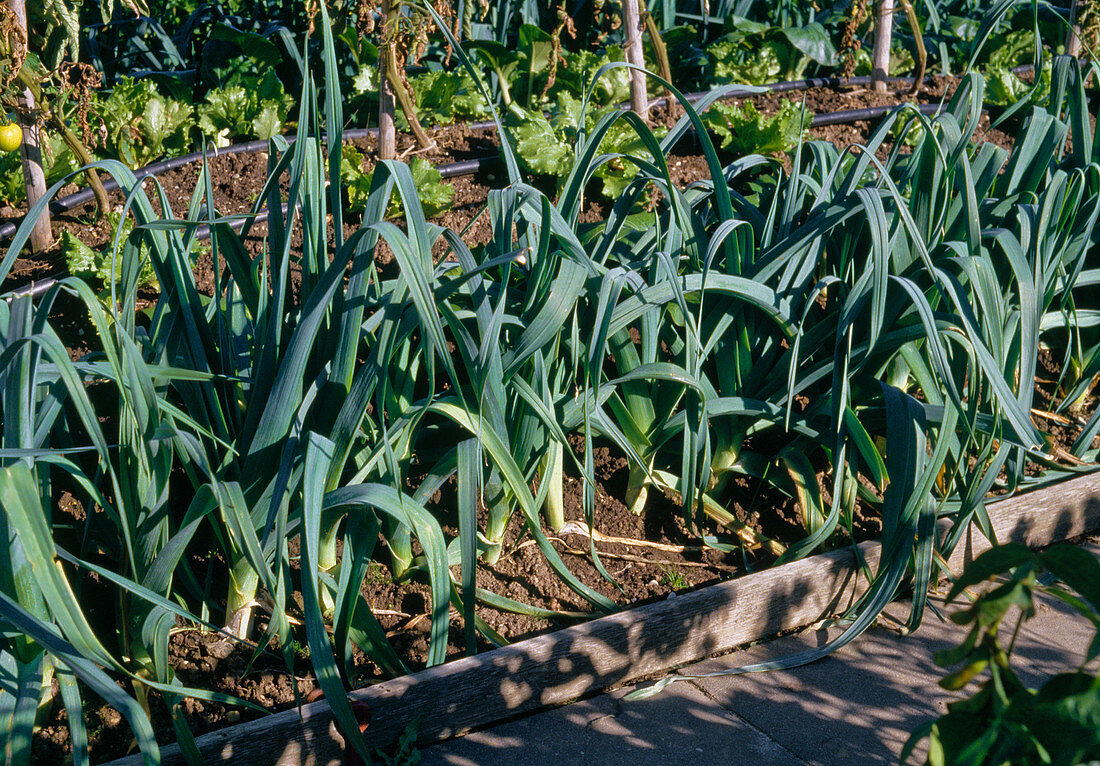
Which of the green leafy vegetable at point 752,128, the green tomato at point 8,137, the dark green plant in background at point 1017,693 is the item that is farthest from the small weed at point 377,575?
the green leafy vegetable at point 752,128

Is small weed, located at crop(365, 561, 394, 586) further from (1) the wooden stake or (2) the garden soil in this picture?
(1) the wooden stake

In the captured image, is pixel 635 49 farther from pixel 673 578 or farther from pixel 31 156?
pixel 673 578

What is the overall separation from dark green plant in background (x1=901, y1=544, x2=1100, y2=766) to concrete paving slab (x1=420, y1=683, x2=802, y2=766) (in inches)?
30.0

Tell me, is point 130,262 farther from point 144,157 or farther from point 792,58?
point 792,58

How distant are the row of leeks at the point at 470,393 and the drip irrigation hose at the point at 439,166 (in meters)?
0.40

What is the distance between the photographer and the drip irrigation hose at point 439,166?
2.50 metres

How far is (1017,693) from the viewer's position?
2.58ft

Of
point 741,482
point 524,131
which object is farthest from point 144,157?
point 741,482

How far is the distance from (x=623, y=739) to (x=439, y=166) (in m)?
2.16

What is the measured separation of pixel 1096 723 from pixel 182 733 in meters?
1.18

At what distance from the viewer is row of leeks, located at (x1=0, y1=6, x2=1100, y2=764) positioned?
1299mm

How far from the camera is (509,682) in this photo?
158 cm

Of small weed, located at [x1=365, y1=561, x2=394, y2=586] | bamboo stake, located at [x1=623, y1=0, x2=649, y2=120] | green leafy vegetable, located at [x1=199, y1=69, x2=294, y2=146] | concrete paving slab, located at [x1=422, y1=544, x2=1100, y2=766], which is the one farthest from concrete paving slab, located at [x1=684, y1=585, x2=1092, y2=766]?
green leafy vegetable, located at [x1=199, y1=69, x2=294, y2=146]

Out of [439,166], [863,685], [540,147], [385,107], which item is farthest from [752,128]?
[863,685]
